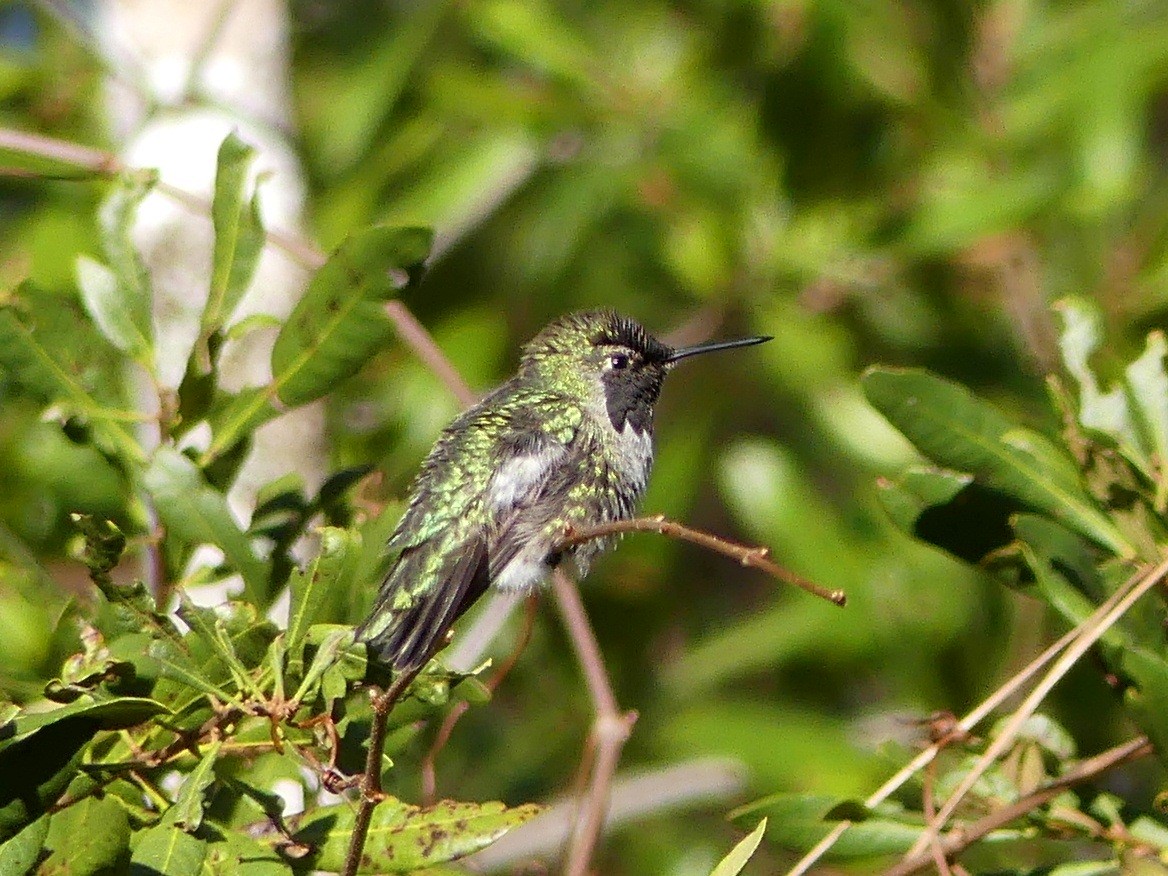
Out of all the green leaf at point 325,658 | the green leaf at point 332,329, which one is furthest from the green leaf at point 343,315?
the green leaf at point 325,658

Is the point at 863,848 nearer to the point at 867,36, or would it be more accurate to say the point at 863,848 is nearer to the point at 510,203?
the point at 867,36

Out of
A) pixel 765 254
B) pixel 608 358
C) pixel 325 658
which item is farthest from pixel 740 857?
pixel 765 254

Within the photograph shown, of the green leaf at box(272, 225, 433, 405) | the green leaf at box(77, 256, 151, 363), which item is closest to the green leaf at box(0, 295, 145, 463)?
the green leaf at box(77, 256, 151, 363)

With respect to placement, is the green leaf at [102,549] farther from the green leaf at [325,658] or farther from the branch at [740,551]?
the branch at [740,551]

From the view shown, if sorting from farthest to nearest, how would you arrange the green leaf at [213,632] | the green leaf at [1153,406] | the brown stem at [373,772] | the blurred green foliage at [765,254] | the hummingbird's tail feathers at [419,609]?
A: the blurred green foliage at [765,254]
the green leaf at [1153,406]
the hummingbird's tail feathers at [419,609]
the green leaf at [213,632]
the brown stem at [373,772]

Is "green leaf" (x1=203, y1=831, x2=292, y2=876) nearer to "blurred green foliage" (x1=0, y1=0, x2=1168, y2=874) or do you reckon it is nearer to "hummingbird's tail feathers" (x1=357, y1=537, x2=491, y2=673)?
"hummingbird's tail feathers" (x1=357, y1=537, x2=491, y2=673)

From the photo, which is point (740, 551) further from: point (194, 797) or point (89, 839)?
point (89, 839)
